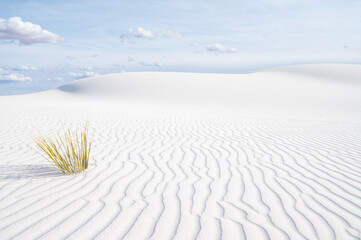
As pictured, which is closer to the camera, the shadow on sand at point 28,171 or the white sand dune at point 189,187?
the white sand dune at point 189,187

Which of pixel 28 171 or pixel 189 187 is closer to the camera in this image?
pixel 189 187

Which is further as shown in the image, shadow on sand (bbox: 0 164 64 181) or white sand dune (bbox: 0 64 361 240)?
shadow on sand (bbox: 0 164 64 181)

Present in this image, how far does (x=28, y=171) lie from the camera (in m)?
4.09

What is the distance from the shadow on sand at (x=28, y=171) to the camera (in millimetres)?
3866

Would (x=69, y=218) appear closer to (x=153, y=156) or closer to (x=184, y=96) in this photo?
(x=153, y=156)

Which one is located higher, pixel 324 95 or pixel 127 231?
pixel 127 231

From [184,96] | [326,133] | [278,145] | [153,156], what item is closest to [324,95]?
[184,96]

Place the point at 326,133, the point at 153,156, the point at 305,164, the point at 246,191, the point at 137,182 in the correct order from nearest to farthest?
the point at 246,191 → the point at 137,182 → the point at 305,164 → the point at 153,156 → the point at 326,133

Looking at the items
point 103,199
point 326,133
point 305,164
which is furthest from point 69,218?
point 326,133

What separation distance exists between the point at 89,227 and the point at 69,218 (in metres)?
0.28

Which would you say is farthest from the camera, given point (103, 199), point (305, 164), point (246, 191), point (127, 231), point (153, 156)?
point (153, 156)

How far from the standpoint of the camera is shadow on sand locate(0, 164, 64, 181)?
12.7ft

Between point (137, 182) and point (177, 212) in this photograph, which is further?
point (137, 182)

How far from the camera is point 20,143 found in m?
6.14
